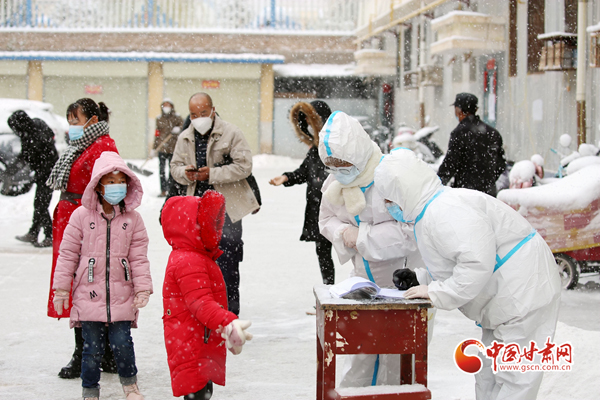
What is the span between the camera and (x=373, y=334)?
269cm

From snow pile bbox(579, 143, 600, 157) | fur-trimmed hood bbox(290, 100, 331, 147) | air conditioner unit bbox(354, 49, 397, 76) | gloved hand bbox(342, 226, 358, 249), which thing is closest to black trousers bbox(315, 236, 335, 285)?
fur-trimmed hood bbox(290, 100, 331, 147)

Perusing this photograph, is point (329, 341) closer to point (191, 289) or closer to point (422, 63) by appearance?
point (191, 289)

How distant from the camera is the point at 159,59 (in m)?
24.8

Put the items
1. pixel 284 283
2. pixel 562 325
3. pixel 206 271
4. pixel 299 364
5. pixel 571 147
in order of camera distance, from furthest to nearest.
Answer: pixel 571 147 → pixel 284 283 → pixel 562 325 → pixel 299 364 → pixel 206 271

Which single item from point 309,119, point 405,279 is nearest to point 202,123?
point 309,119

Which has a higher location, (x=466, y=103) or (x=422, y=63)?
(x=422, y=63)

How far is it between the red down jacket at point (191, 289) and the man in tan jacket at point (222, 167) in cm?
185

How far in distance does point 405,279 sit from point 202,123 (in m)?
2.48

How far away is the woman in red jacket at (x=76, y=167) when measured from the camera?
4.05 m

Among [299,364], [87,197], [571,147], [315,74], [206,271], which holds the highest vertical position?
→ [315,74]

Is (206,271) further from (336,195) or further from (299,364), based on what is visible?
(299,364)

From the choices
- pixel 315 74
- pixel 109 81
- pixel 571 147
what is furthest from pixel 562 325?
pixel 109 81

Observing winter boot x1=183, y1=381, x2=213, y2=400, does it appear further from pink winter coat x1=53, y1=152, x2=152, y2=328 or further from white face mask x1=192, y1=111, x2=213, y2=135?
white face mask x1=192, y1=111, x2=213, y2=135

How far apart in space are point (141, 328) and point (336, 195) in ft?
7.85
